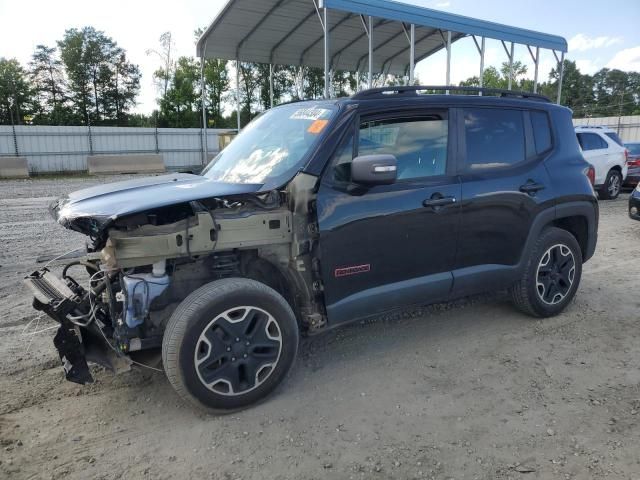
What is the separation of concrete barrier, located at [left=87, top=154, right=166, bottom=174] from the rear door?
2155cm

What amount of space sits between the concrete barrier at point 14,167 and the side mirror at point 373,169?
21.9m

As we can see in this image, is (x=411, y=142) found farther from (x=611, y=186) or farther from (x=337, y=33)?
(x=337, y=33)

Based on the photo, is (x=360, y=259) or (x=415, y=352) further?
(x=415, y=352)

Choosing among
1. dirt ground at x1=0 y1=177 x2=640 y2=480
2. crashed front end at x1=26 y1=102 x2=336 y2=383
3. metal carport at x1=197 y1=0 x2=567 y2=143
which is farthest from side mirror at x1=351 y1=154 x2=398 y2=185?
metal carport at x1=197 y1=0 x2=567 y2=143

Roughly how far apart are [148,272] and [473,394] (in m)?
2.32

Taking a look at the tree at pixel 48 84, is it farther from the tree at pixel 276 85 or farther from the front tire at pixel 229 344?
the front tire at pixel 229 344

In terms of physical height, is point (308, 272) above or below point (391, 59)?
Result: below

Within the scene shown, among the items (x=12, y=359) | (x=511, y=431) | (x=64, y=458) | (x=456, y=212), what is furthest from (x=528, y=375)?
(x=12, y=359)

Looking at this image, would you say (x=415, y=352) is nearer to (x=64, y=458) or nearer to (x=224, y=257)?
(x=224, y=257)

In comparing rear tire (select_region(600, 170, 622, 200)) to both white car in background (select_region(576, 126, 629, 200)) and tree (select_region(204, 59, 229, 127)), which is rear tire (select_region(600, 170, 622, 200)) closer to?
white car in background (select_region(576, 126, 629, 200))

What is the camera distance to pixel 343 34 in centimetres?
1784

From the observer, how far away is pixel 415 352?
4008 mm

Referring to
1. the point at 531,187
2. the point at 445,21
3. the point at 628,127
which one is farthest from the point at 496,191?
the point at 628,127

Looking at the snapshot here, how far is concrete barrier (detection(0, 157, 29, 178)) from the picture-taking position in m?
20.5
